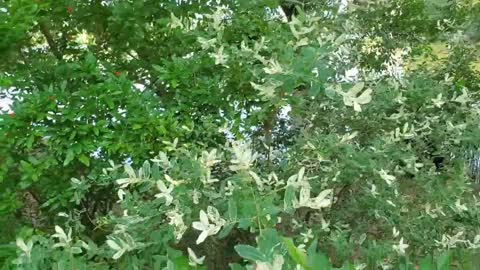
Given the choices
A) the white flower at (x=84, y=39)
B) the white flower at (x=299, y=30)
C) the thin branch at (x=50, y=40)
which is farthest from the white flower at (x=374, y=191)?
the thin branch at (x=50, y=40)

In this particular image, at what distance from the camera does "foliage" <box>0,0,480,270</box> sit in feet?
7.06

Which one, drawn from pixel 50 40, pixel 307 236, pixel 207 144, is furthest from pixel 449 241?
pixel 50 40

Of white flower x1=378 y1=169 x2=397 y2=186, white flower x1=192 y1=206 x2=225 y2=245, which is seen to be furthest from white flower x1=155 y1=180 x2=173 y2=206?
white flower x1=378 y1=169 x2=397 y2=186

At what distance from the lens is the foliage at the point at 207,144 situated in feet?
7.06

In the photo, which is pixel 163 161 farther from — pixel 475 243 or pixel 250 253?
pixel 475 243

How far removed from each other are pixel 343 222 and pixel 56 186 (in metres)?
1.48

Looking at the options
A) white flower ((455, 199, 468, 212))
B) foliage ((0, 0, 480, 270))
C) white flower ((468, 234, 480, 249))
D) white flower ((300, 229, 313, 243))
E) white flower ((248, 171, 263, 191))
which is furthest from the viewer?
white flower ((455, 199, 468, 212))

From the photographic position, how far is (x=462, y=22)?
16.0 feet

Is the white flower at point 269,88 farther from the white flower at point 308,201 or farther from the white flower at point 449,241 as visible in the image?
the white flower at point 449,241

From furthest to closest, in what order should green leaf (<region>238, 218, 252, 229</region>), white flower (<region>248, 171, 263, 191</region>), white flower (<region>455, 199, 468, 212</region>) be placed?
1. white flower (<region>455, 199, 468, 212</region>)
2. white flower (<region>248, 171, 263, 191</region>)
3. green leaf (<region>238, 218, 252, 229</region>)

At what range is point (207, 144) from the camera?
2.86 meters

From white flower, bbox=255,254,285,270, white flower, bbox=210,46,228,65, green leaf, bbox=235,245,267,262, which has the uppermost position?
white flower, bbox=210,46,228,65

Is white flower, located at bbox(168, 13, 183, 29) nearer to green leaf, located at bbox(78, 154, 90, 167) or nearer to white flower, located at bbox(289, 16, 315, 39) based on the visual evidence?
white flower, located at bbox(289, 16, 315, 39)

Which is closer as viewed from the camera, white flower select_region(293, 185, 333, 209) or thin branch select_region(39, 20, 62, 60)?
white flower select_region(293, 185, 333, 209)
